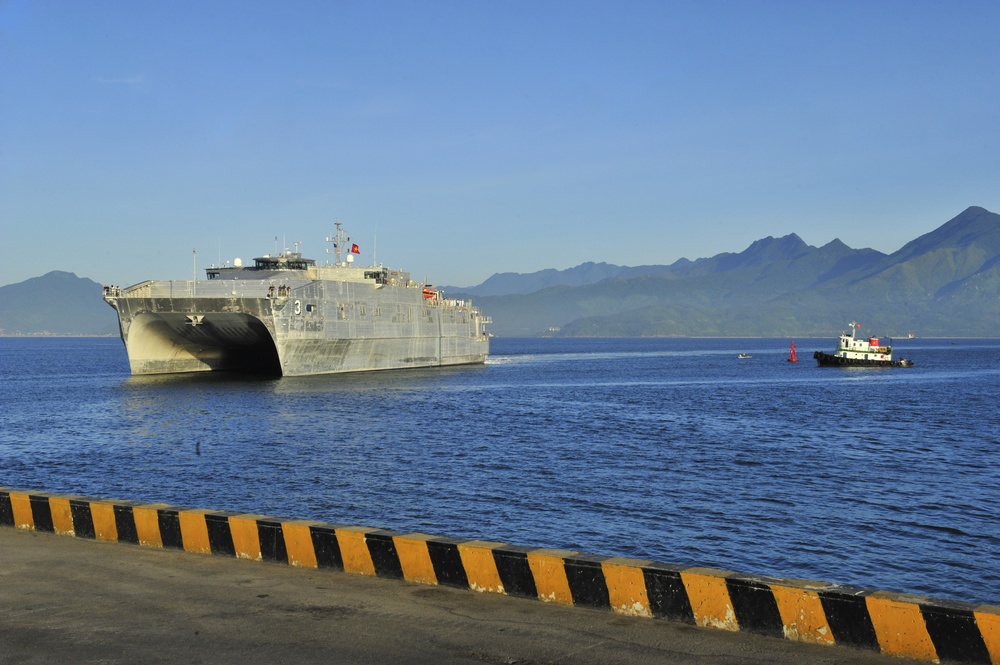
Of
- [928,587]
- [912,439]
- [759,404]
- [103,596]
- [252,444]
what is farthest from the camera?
[759,404]

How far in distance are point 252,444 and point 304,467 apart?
715cm

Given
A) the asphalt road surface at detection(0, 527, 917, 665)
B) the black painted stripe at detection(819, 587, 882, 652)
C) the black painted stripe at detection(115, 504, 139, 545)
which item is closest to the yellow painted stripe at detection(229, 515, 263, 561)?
the asphalt road surface at detection(0, 527, 917, 665)

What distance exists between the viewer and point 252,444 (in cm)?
3859

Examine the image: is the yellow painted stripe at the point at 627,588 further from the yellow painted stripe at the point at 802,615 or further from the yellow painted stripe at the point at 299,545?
the yellow painted stripe at the point at 299,545

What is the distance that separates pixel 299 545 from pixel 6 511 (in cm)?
612

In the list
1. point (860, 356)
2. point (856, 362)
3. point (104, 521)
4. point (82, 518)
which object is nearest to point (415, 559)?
point (104, 521)

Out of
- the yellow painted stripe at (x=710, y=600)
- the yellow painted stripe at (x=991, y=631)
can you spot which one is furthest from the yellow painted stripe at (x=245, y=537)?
the yellow painted stripe at (x=991, y=631)

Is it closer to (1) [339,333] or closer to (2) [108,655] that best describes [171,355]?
(1) [339,333]

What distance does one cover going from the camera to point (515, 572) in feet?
36.8

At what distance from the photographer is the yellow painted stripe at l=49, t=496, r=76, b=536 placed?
48.5 ft

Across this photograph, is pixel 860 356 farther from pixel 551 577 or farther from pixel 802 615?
pixel 802 615

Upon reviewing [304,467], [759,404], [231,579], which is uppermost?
[231,579]

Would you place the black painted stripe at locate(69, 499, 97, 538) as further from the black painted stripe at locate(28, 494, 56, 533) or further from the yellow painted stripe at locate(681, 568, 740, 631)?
the yellow painted stripe at locate(681, 568, 740, 631)

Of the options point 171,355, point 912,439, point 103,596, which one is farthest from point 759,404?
point 103,596
